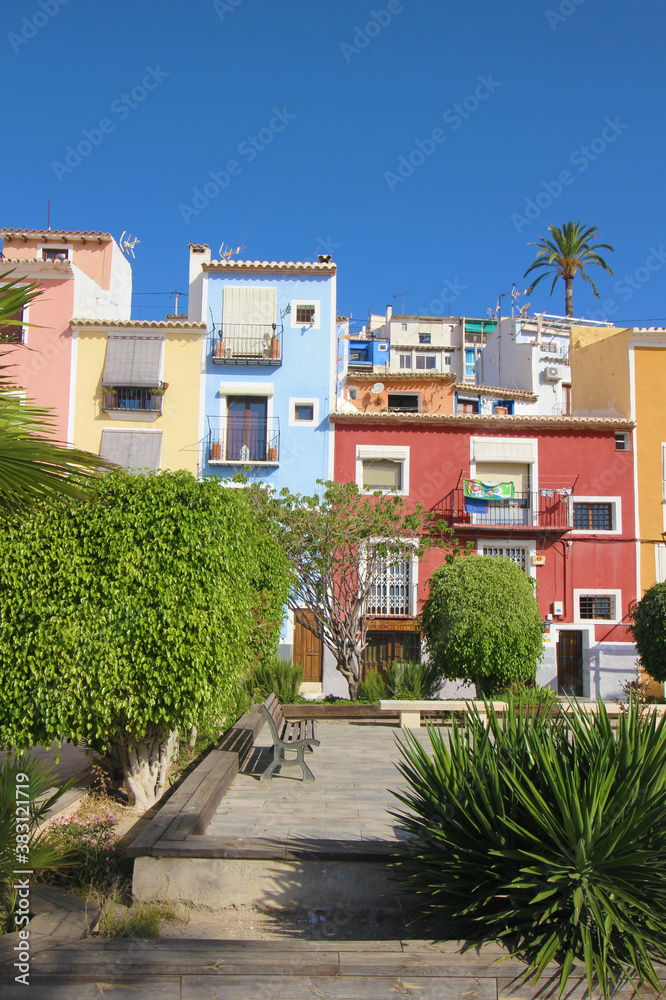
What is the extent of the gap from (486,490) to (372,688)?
10185 mm

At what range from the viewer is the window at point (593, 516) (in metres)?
25.2

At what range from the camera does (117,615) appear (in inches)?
261

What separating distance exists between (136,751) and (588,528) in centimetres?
2034

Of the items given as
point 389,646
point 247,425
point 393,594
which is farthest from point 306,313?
point 389,646

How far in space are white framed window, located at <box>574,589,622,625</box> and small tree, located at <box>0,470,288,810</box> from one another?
1947cm

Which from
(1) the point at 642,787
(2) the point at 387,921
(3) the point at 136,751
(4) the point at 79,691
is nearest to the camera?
(1) the point at 642,787

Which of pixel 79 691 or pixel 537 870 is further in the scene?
pixel 79 691

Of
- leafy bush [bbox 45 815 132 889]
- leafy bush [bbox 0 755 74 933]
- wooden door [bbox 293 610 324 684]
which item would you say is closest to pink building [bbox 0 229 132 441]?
wooden door [bbox 293 610 324 684]

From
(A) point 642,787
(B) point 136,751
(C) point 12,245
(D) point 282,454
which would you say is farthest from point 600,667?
(C) point 12,245

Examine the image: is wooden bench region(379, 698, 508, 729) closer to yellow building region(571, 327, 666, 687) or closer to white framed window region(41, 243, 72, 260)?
yellow building region(571, 327, 666, 687)

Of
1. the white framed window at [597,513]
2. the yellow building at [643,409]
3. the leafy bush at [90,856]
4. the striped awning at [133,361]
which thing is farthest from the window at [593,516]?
the leafy bush at [90,856]

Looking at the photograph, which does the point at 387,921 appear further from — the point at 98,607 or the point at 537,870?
the point at 98,607

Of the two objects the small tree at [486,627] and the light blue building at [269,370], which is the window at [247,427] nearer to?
the light blue building at [269,370]

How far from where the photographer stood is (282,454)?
2464 centimetres
